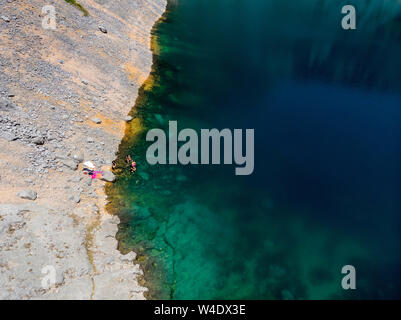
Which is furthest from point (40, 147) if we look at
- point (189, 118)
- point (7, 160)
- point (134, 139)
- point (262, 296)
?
point (262, 296)

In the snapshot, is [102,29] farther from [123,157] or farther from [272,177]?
[272,177]

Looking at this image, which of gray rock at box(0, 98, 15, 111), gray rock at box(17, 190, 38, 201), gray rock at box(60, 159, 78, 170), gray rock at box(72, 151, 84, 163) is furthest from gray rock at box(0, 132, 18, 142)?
gray rock at box(17, 190, 38, 201)

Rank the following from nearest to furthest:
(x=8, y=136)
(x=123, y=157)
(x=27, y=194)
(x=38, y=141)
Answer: (x=27, y=194), (x=8, y=136), (x=38, y=141), (x=123, y=157)

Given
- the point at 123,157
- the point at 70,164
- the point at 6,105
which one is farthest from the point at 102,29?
the point at 70,164

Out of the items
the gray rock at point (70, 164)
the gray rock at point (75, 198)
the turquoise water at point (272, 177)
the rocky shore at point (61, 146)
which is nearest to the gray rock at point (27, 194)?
the rocky shore at point (61, 146)

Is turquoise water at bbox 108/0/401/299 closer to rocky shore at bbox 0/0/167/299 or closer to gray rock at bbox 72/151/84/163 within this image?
rocky shore at bbox 0/0/167/299

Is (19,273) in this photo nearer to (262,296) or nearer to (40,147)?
(40,147)

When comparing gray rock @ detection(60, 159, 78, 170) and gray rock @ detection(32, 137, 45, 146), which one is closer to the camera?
Answer: gray rock @ detection(32, 137, 45, 146)
